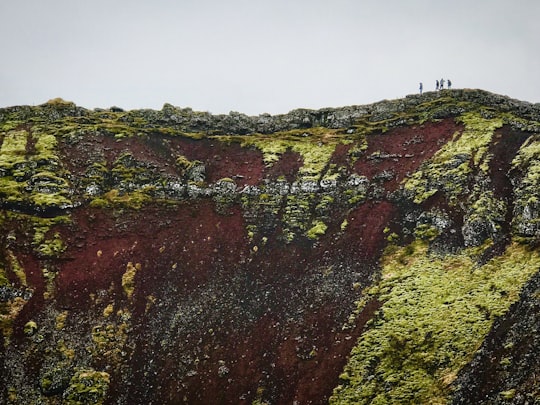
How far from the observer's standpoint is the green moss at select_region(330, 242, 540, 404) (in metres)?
38.3

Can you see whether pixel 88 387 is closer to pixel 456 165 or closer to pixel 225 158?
pixel 225 158

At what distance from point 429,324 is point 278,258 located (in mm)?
22778

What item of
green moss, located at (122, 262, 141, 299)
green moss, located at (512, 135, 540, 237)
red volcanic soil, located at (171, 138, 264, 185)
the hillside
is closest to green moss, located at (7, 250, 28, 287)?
the hillside

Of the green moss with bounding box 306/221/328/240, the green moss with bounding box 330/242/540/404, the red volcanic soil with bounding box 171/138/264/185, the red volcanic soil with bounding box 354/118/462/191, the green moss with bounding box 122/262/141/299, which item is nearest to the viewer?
the green moss with bounding box 330/242/540/404

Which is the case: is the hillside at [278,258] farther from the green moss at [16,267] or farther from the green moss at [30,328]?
the green moss at [30,328]

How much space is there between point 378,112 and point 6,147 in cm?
6606

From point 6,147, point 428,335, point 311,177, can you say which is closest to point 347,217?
point 311,177

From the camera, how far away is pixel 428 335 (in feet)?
139

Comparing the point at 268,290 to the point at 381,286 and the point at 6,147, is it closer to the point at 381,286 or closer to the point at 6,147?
the point at 381,286

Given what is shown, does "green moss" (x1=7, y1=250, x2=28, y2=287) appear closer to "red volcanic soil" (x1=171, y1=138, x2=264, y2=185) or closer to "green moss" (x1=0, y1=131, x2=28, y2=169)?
"green moss" (x1=0, y1=131, x2=28, y2=169)

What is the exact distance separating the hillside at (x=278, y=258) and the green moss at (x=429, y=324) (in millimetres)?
179

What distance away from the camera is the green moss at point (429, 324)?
126 ft

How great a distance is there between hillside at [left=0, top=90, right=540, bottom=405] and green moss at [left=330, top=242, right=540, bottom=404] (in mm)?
179

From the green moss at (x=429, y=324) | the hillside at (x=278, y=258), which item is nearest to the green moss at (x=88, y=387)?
the hillside at (x=278, y=258)
